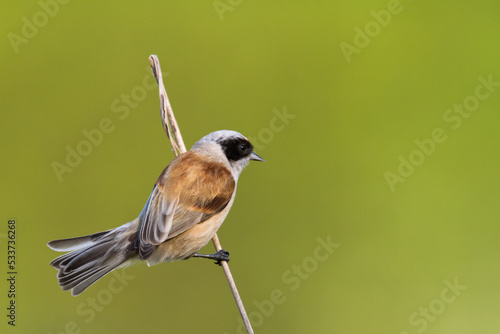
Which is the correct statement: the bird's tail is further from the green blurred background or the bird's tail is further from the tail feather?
the green blurred background

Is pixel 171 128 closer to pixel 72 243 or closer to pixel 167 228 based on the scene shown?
pixel 167 228

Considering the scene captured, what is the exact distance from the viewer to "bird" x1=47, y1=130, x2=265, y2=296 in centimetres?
227

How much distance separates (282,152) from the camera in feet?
14.1

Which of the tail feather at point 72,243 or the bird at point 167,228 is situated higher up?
the tail feather at point 72,243

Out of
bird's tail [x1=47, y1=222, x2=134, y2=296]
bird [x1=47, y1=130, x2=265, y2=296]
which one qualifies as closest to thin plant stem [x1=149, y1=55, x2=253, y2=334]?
bird [x1=47, y1=130, x2=265, y2=296]

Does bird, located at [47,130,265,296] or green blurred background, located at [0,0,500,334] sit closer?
bird, located at [47,130,265,296]

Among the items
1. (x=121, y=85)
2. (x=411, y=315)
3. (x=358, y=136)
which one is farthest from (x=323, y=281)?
(x=121, y=85)

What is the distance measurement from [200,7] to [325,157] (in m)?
1.78

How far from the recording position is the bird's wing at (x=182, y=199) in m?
2.27

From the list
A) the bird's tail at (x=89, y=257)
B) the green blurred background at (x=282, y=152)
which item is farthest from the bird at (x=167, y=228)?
the green blurred background at (x=282, y=152)

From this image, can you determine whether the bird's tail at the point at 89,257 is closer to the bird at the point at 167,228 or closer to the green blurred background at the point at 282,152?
the bird at the point at 167,228

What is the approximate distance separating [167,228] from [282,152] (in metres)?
2.15

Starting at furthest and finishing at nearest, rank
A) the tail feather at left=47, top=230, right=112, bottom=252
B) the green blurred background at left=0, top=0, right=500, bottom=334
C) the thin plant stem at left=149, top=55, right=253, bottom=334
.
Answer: the green blurred background at left=0, top=0, right=500, bottom=334 → the tail feather at left=47, top=230, right=112, bottom=252 → the thin plant stem at left=149, top=55, right=253, bottom=334

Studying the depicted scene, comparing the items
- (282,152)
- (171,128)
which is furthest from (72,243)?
(282,152)
